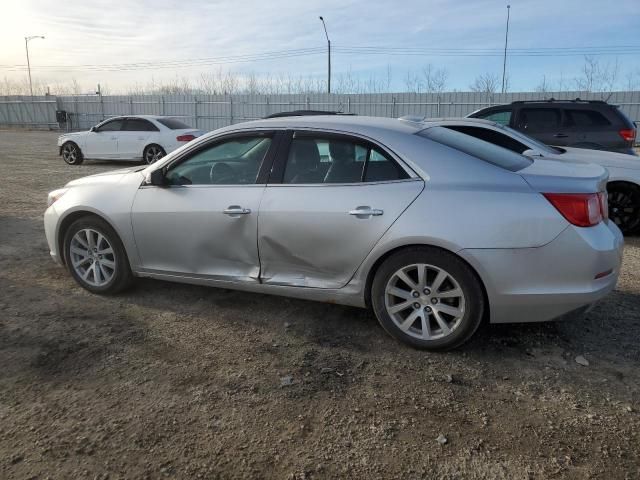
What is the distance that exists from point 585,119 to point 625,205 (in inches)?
104

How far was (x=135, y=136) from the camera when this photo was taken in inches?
591

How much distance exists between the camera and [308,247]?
12.5 ft

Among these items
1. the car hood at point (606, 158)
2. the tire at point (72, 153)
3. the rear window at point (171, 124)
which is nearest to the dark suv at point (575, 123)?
the car hood at point (606, 158)

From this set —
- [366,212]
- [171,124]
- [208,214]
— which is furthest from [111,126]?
[366,212]

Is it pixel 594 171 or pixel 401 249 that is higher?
pixel 594 171

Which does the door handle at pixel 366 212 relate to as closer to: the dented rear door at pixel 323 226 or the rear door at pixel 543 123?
the dented rear door at pixel 323 226

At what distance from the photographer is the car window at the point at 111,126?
50.5 feet

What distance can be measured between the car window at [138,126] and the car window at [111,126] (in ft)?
0.70

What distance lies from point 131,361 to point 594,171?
3421mm

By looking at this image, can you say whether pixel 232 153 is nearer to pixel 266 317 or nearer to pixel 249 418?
pixel 266 317

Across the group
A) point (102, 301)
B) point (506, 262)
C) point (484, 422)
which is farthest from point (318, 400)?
point (102, 301)

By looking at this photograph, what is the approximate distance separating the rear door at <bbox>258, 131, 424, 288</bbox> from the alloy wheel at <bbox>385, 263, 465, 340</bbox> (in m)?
0.31

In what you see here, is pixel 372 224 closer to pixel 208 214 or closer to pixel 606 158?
pixel 208 214

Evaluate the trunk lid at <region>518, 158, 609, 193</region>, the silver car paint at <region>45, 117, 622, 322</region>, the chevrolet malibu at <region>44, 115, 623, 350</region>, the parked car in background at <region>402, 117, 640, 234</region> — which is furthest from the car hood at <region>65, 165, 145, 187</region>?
the parked car in background at <region>402, 117, 640, 234</region>
